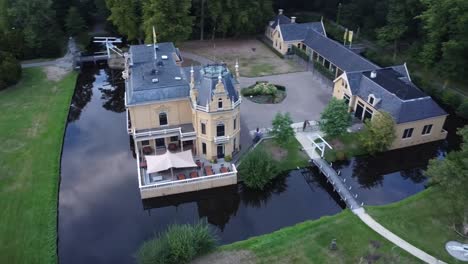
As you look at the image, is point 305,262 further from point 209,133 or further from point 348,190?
point 209,133

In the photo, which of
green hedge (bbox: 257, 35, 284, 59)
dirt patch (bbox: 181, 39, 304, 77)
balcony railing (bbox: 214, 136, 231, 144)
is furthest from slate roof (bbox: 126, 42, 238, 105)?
green hedge (bbox: 257, 35, 284, 59)

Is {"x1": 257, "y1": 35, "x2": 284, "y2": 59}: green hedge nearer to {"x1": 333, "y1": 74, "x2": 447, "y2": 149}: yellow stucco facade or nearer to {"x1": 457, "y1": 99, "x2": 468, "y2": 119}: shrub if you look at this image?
{"x1": 333, "y1": 74, "x2": 447, "y2": 149}: yellow stucco facade

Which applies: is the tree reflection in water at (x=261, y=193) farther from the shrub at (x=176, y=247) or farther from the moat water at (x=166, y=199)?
the shrub at (x=176, y=247)

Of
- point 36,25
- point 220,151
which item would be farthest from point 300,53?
point 36,25

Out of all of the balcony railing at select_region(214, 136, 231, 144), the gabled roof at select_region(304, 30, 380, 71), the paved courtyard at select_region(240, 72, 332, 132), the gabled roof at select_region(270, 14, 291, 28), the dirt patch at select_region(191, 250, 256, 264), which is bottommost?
the dirt patch at select_region(191, 250, 256, 264)

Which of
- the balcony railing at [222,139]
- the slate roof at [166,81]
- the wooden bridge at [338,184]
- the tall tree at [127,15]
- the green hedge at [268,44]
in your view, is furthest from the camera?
the green hedge at [268,44]

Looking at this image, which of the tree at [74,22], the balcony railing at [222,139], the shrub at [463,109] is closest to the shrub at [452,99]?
the shrub at [463,109]

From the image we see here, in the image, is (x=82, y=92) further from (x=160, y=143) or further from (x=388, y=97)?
(x=388, y=97)
